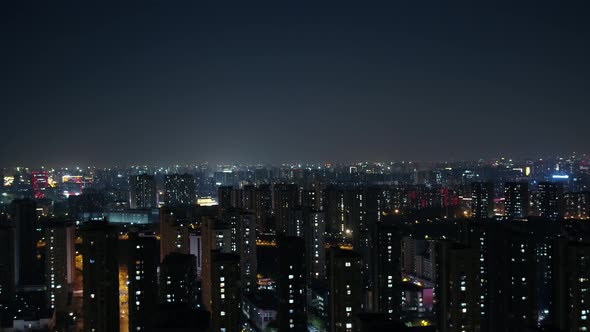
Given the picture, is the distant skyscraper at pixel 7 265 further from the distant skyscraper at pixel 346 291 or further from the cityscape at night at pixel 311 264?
the distant skyscraper at pixel 346 291

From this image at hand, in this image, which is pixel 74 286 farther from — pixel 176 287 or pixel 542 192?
pixel 542 192

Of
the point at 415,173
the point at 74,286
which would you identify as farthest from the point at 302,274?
the point at 415,173

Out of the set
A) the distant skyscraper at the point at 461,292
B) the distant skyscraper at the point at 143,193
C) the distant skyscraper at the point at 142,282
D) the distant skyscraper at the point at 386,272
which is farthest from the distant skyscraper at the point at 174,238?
the distant skyscraper at the point at 143,193

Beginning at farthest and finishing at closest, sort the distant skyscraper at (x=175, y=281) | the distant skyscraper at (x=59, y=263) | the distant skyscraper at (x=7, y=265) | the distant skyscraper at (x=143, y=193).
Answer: the distant skyscraper at (x=143, y=193) → the distant skyscraper at (x=7, y=265) → the distant skyscraper at (x=59, y=263) → the distant skyscraper at (x=175, y=281)

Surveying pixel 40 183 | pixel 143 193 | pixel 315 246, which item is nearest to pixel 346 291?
pixel 315 246

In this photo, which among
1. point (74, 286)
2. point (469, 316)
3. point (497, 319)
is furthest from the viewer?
point (74, 286)

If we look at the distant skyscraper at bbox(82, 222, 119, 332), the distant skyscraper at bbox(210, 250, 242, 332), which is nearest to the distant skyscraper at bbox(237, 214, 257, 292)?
the distant skyscraper at bbox(210, 250, 242, 332)

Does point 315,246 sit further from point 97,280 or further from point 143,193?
point 143,193
